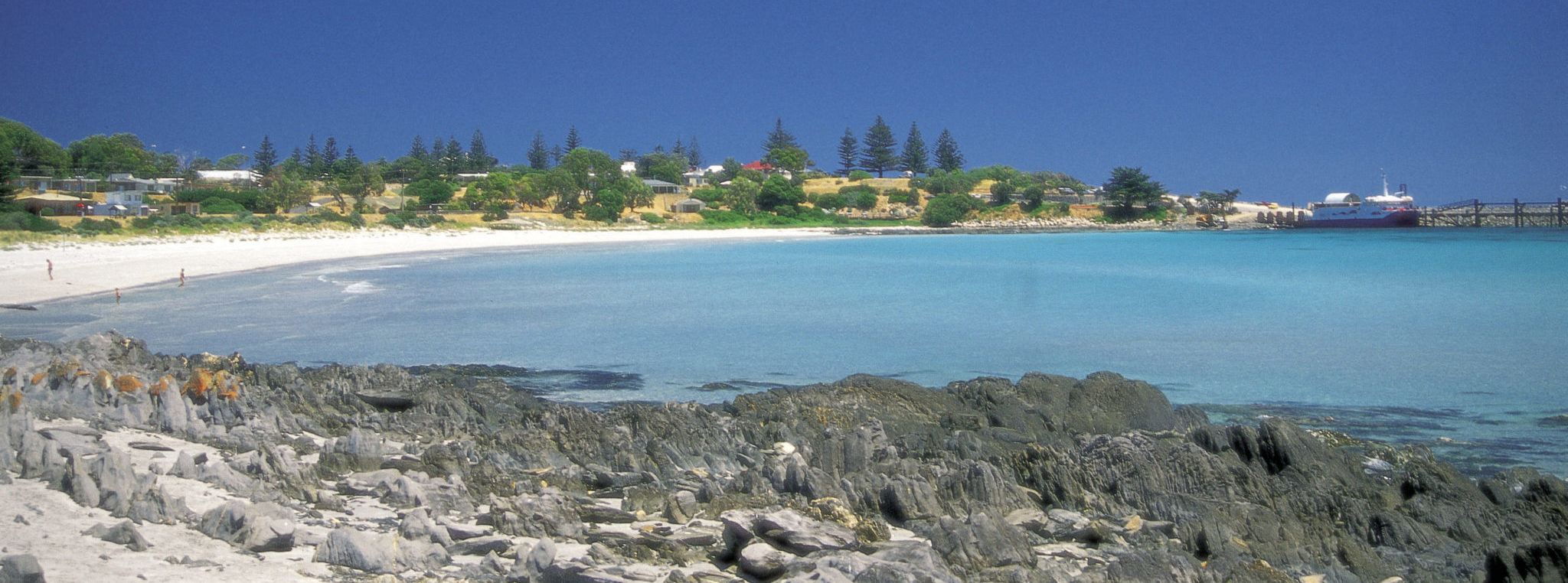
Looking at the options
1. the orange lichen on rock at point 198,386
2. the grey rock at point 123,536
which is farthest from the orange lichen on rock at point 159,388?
the grey rock at point 123,536

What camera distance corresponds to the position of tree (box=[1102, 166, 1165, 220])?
73.2 m

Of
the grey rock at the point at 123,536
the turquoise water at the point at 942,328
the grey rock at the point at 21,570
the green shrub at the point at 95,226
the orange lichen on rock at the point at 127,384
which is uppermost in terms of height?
the green shrub at the point at 95,226

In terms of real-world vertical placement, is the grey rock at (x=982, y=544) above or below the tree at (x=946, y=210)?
below

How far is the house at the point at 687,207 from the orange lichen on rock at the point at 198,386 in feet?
188

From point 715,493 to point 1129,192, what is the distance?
7371cm

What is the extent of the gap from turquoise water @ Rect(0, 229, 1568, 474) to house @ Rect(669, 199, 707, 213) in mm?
33471

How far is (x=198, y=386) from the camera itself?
6.29 metres

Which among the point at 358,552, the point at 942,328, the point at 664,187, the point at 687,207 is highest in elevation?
the point at 664,187

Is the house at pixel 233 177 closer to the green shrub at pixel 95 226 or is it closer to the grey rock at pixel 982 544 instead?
the green shrub at pixel 95 226

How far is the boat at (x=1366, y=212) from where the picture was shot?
67.9 m

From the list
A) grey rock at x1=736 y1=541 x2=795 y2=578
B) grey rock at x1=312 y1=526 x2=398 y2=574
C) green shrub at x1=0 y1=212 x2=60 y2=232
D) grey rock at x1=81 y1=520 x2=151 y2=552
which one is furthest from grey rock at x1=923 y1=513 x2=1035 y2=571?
green shrub at x1=0 y1=212 x2=60 y2=232

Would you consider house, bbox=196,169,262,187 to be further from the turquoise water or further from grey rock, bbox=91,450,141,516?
grey rock, bbox=91,450,141,516

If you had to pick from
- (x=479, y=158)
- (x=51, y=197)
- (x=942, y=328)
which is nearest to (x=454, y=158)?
(x=479, y=158)

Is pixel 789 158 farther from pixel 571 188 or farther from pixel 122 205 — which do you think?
pixel 122 205
